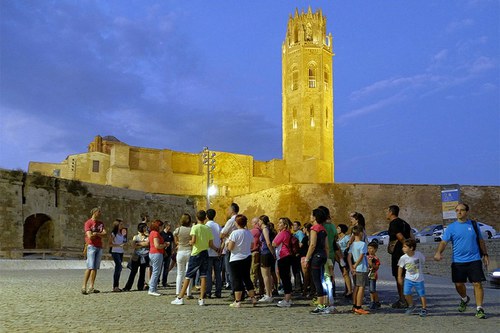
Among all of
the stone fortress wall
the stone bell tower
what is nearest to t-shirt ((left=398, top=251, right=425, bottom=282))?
the stone fortress wall

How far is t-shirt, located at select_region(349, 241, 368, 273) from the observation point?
8.60m

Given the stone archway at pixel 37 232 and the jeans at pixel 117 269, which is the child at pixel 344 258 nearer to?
the jeans at pixel 117 269

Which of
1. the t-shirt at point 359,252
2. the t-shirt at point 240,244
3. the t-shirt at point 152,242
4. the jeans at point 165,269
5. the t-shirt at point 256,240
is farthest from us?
the jeans at point 165,269

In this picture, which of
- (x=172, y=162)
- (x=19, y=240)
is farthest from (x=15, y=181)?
(x=172, y=162)

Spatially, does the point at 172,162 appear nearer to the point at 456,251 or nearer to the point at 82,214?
the point at 82,214

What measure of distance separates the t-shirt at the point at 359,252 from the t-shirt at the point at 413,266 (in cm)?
56

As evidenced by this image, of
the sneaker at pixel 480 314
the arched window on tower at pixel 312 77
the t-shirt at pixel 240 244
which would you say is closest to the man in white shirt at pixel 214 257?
the t-shirt at pixel 240 244

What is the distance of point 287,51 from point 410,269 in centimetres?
Answer: 5465

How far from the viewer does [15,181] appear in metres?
26.7

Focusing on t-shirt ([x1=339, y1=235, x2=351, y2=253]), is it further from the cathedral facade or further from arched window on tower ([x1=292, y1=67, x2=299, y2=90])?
arched window on tower ([x1=292, y1=67, x2=299, y2=90])

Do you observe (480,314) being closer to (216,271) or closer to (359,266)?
(359,266)

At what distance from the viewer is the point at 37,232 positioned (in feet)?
104

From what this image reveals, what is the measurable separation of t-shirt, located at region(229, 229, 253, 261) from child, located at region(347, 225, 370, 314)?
1743 mm

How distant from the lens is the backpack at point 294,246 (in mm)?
10062
